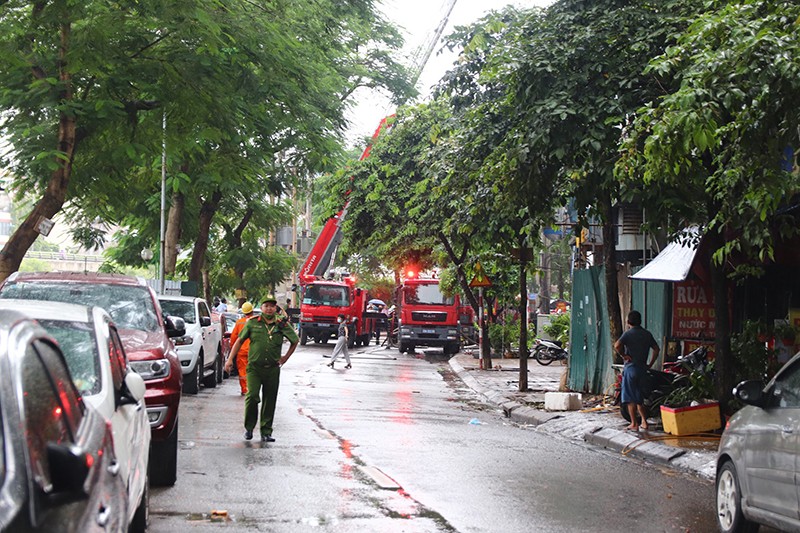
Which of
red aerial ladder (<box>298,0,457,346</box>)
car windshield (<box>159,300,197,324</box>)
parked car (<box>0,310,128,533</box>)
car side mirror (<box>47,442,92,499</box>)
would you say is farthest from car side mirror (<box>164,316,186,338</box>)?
red aerial ladder (<box>298,0,457,346</box>)

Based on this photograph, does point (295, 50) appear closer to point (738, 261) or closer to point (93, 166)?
point (93, 166)

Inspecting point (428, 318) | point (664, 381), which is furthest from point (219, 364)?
point (428, 318)

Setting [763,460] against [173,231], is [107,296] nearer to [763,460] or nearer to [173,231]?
[763,460]

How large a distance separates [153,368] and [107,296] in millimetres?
1986

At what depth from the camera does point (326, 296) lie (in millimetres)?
45344

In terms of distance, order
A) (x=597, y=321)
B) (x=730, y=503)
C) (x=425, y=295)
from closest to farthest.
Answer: (x=730, y=503)
(x=597, y=321)
(x=425, y=295)

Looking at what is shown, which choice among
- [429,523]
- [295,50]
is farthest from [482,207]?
[429,523]

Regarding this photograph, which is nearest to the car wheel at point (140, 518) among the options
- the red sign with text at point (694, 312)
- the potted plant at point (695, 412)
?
the potted plant at point (695, 412)

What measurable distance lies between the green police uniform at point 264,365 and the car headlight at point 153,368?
8.06 ft

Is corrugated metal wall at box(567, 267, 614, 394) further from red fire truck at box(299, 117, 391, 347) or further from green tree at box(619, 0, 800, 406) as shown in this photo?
red fire truck at box(299, 117, 391, 347)

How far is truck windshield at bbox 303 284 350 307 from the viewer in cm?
4519

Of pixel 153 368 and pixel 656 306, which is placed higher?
pixel 656 306

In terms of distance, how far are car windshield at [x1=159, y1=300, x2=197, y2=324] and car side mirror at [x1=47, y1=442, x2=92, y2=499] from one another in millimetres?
17404

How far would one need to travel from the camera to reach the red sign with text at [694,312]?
1784cm
